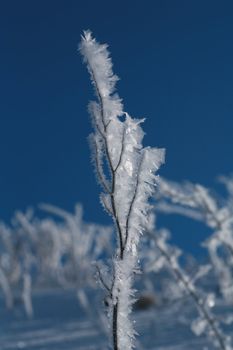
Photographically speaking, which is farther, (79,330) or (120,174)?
(79,330)

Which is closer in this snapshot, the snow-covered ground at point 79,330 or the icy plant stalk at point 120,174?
the icy plant stalk at point 120,174

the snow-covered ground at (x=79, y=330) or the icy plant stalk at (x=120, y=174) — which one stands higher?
the snow-covered ground at (x=79, y=330)

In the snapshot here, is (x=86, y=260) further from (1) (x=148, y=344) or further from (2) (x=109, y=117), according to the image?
(2) (x=109, y=117)

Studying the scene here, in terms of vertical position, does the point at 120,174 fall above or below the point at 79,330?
below

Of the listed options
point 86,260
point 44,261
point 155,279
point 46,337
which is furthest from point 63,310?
point 44,261
